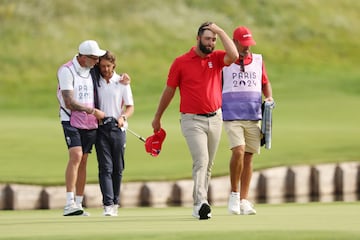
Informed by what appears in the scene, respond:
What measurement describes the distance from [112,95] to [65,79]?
588 mm

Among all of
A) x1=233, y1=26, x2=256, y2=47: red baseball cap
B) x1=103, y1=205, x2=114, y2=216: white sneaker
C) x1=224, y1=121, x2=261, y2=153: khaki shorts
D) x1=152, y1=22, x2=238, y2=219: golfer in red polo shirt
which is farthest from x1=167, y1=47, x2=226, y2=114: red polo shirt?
x1=103, y1=205, x2=114, y2=216: white sneaker

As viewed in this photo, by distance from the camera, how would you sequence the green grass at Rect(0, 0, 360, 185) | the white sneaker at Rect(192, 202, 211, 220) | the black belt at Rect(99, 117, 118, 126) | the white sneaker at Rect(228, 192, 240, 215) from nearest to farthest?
the white sneaker at Rect(192, 202, 211, 220) → the white sneaker at Rect(228, 192, 240, 215) → the black belt at Rect(99, 117, 118, 126) → the green grass at Rect(0, 0, 360, 185)

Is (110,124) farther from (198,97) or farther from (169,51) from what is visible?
(169,51)

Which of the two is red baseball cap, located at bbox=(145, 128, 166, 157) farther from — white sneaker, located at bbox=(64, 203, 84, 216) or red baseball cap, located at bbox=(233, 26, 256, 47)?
red baseball cap, located at bbox=(233, 26, 256, 47)

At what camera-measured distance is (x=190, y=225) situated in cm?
1183

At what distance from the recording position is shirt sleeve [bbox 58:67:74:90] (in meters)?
13.8

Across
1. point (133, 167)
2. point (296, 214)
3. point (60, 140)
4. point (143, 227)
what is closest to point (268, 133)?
point (296, 214)

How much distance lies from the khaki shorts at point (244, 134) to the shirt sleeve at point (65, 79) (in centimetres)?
167

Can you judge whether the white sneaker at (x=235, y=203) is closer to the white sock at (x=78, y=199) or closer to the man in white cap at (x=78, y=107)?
the man in white cap at (x=78, y=107)

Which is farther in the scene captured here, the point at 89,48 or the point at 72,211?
the point at 72,211

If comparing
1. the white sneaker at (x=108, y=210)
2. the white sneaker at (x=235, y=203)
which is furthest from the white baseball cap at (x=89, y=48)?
the white sneaker at (x=235, y=203)

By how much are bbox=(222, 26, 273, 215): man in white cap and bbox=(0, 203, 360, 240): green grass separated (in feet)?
1.56

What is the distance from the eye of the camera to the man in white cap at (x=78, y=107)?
1377 cm

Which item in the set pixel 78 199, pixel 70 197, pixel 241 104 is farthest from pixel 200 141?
pixel 78 199
